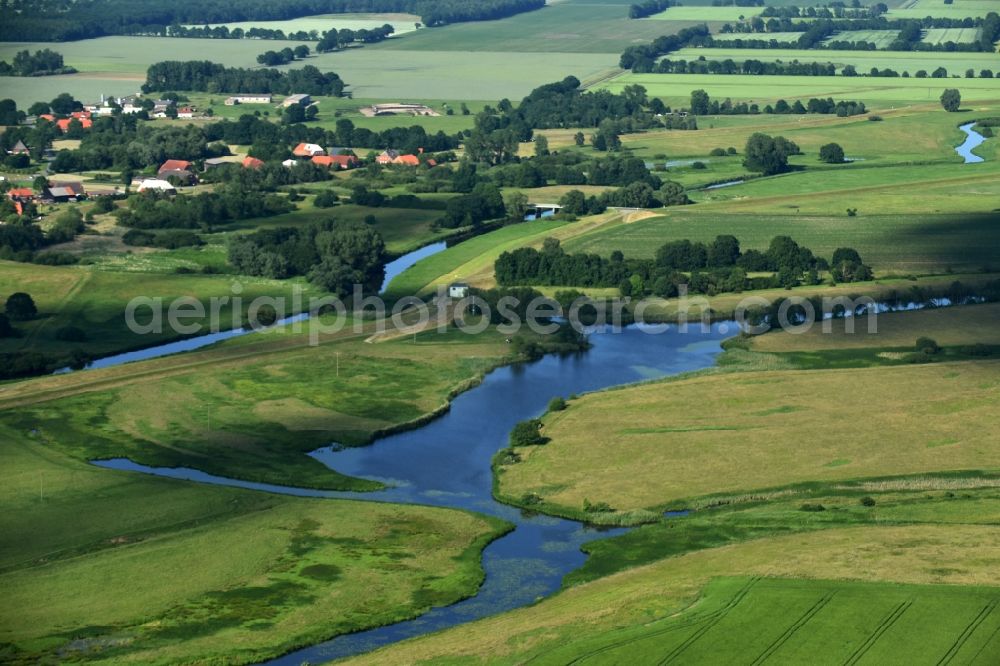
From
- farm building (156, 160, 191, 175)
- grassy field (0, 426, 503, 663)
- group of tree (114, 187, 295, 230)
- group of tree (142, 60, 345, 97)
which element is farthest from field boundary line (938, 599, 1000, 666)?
group of tree (142, 60, 345, 97)

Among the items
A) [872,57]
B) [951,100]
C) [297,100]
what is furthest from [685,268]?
[872,57]

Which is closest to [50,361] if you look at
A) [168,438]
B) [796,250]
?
[168,438]

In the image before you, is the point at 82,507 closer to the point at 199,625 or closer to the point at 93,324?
the point at 199,625

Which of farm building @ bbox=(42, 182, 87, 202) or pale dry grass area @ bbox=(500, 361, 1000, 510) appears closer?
pale dry grass area @ bbox=(500, 361, 1000, 510)

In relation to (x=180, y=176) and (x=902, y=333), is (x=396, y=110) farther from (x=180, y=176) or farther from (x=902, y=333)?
(x=902, y=333)

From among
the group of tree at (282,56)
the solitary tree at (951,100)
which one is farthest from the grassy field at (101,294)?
the group of tree at (282,56)

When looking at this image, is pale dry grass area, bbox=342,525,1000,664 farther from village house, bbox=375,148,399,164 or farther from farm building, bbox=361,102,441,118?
farm building, bbox=361,102,441,118

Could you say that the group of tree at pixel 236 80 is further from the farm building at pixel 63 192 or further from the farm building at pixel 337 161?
the farm building at pixel 63 192
